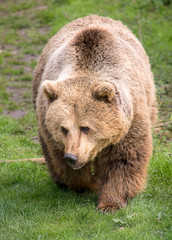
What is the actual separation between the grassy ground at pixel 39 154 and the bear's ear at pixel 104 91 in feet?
4.55

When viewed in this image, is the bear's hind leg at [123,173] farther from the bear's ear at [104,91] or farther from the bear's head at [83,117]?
the bear's ear at [104,91]

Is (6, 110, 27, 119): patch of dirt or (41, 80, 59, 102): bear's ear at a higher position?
(41, 80, 59, 102): bear's ear

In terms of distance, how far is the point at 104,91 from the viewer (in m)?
4.53

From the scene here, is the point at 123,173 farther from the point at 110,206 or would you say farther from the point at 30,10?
the point at 30,10

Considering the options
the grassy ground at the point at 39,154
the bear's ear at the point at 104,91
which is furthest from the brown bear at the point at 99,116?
the grassy ground at the point at 39,154

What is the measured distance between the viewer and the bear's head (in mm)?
4488

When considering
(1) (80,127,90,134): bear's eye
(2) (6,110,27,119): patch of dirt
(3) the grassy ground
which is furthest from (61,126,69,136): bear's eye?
(2) (6,110,27,119): patch of dirt

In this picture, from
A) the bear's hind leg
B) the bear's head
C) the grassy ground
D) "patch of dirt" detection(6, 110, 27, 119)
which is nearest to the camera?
the bear's head

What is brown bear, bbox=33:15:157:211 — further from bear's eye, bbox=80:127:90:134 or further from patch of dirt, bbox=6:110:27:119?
patch of dirt, bbox=6:110:27:119

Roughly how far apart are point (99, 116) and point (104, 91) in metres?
0.28

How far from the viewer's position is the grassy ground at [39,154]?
186 inches

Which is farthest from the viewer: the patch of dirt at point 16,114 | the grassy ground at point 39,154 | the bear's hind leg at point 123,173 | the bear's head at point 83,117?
the patch of dirt at point 16,114

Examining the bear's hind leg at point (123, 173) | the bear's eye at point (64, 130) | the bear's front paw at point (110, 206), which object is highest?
the bear's eye at point (64, 130)

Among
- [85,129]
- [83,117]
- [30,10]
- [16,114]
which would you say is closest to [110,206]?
[85,129]
